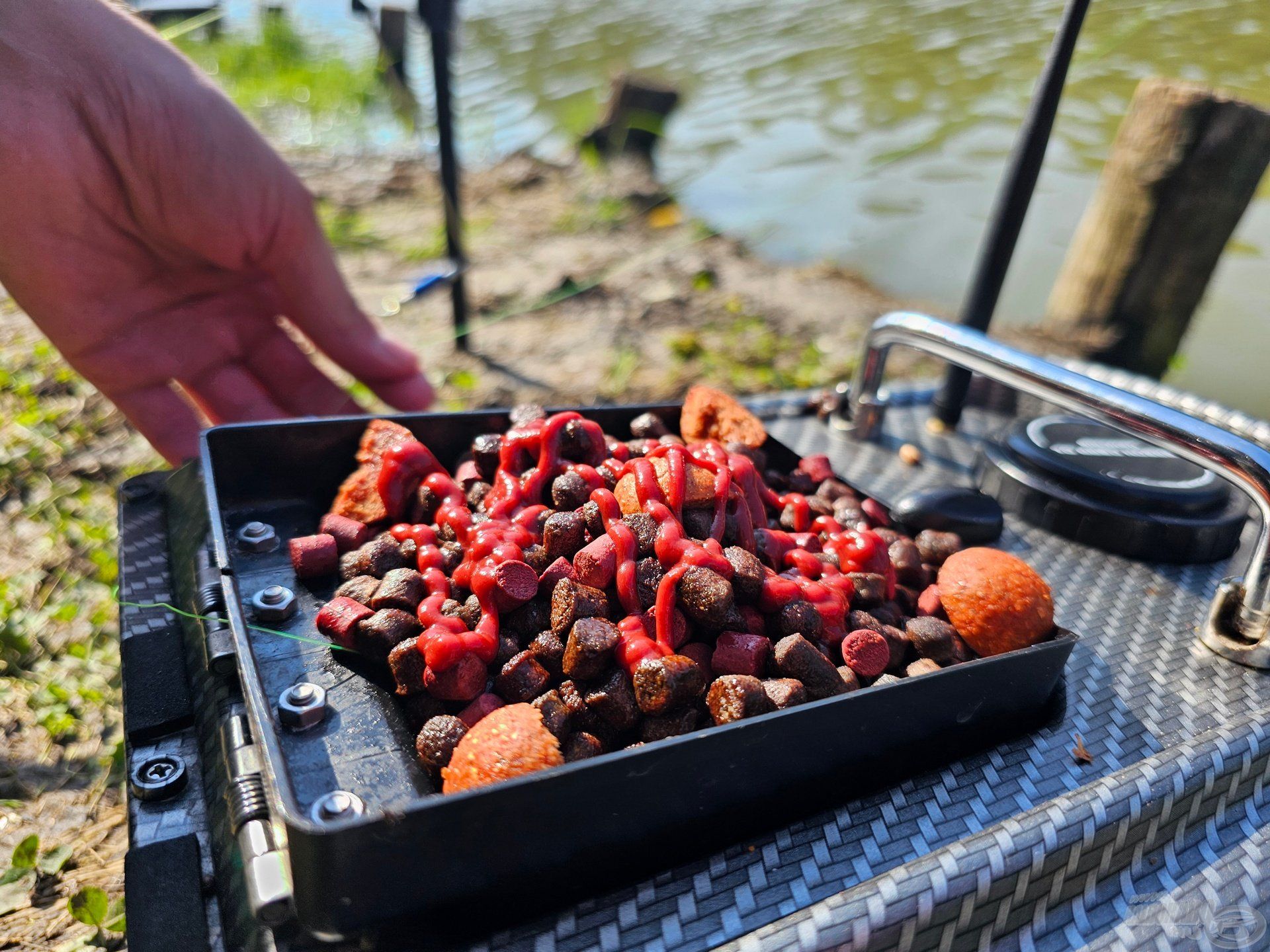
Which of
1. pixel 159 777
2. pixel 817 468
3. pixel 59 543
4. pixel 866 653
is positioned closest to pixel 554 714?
pixel 866 653

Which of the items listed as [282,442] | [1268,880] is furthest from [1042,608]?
[282,442]

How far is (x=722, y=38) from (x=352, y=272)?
222 inches

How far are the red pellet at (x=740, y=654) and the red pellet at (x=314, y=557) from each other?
62 centimetres

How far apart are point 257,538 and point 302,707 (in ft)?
1.36

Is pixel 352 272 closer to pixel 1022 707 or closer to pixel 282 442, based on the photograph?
pixel 282 442

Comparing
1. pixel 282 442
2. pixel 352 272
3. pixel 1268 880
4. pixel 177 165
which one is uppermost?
pixel 177 165

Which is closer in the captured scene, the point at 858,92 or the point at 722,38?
the point at 858,92

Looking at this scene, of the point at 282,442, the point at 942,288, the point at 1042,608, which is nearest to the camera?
the point at 1042,608

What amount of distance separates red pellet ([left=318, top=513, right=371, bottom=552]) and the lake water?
3753 millimetres

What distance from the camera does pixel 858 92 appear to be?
23.4 ft

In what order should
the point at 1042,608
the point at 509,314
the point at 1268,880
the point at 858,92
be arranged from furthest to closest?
1. the point at 858,92
2. the point at 509,314
3. the point at 1042,608
4. the point at 1268,880

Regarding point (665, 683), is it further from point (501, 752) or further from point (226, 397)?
point (226, 397)

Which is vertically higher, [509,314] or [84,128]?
[84,128]

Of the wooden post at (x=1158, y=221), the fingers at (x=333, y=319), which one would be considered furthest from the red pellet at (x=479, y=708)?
the wooden post at (x=1158, y=221)
